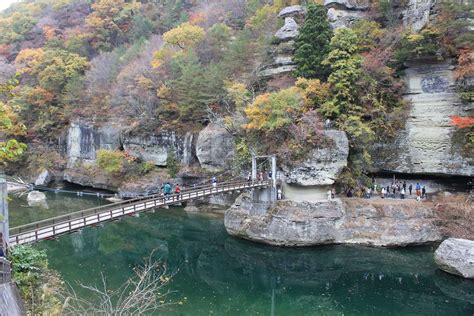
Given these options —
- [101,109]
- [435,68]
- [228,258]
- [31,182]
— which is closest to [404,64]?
[435,68]

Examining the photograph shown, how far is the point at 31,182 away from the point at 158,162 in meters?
15.7

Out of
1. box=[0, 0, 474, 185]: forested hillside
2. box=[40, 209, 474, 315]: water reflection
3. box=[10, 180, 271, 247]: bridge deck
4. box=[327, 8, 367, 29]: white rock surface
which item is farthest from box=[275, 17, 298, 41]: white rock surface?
box=[40, 209, 474, 315]: water reflection

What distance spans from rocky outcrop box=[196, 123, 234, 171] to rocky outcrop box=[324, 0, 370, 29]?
11944 millimetres

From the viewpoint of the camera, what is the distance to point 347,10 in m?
28.5

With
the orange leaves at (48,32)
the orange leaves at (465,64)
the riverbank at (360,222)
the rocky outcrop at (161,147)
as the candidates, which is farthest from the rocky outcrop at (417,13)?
the orange leaves at (48,32)

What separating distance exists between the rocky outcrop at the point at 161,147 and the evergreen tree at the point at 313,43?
1127cm

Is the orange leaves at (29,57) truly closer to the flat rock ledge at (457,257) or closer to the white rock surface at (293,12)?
the white rock surface at (293,12)

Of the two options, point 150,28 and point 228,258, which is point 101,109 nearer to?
point 150,28

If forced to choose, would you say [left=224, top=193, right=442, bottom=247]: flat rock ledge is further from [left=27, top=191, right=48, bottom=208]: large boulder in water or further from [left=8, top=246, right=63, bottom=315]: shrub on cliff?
[left=27, top=191, right=48, bottom=208]: large boulder in water

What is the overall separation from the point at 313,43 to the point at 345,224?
12.1 meters

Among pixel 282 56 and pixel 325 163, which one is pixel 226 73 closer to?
pixel 282 56

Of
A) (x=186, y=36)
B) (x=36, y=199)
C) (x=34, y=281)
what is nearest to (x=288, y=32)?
(x=186, y=36)

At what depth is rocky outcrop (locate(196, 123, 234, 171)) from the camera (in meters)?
28.2

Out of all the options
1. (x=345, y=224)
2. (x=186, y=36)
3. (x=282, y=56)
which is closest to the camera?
(x=345, y=224)
